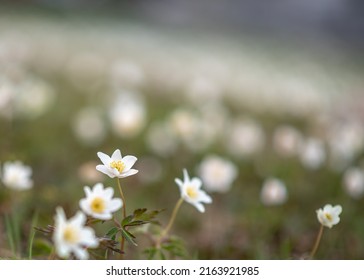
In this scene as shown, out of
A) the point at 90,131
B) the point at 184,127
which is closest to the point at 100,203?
the point at 184,127

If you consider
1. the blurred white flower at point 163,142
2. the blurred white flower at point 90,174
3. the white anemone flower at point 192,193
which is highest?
the blurred white flower at point 163,142

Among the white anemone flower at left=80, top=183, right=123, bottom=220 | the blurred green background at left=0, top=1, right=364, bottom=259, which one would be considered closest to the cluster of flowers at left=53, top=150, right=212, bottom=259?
the white anemone flower at left=80, top=183, right=123, bottom=220

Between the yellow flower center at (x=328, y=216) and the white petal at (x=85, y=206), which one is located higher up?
the yellow flower center at (x=328, y=216)

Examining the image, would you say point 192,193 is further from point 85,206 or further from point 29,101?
point 29,101

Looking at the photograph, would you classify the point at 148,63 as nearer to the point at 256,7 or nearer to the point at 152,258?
the point at 256,7

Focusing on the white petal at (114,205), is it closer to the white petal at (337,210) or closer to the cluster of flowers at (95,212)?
the cluster of flowers at (95,212)

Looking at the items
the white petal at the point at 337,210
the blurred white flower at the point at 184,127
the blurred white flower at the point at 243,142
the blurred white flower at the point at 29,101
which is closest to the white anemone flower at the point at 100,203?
the white petal at the point at 337,210
